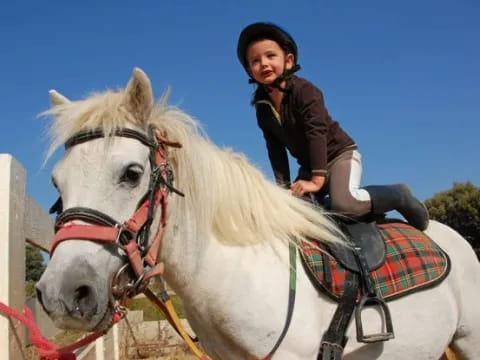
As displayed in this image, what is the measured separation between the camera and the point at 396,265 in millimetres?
2932

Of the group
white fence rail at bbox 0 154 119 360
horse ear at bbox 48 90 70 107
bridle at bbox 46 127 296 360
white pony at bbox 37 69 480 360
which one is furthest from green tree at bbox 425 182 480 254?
white fence rail at bbox 0 154 119 360

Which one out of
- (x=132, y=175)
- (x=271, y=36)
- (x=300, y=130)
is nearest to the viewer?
(x=132, y=175)

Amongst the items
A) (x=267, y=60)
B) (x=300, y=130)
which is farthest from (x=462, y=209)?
(x=267, y=60)

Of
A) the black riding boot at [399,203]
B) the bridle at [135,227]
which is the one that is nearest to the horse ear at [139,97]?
the bridle at [135,227]

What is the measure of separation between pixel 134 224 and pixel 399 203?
2.02 meters

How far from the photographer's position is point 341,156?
331cm

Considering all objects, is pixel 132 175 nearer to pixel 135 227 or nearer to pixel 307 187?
pixel 135 227

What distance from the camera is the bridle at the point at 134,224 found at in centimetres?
208

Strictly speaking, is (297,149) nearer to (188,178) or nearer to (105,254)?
(188,178)

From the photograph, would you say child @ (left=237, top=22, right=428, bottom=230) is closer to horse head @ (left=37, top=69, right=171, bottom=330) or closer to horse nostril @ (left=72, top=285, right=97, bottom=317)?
horse head @ (left=37, top=69, right=171, bottom=330)

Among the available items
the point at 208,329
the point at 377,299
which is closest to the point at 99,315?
the point at 208,329

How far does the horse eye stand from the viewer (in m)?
2.25

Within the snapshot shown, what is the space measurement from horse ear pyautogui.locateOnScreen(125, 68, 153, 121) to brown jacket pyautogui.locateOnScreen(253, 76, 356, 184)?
1.14 metres

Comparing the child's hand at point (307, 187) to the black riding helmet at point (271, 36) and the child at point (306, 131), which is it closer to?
the child at point (306, 131)
